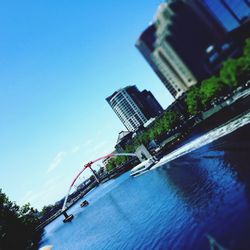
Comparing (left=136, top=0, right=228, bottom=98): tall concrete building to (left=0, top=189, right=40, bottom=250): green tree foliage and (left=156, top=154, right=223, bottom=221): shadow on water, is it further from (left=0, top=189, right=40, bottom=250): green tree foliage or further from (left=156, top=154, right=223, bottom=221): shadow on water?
(left=0, top=189, right=40, bottom=250): green tree foliage

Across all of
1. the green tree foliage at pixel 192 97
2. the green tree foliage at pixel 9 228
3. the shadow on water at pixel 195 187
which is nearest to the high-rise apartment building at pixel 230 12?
the green tree foliage at pixel 192 97

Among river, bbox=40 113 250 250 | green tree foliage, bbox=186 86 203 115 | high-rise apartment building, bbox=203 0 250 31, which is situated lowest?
river, bbox=40 113 250 250

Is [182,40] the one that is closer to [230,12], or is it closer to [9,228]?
[230,12]

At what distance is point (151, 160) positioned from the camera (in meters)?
61.9

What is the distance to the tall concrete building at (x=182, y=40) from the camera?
8.32 ft

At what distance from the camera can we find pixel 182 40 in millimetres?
2652

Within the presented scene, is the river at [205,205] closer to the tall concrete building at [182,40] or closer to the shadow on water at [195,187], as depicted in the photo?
the shadow on water at [195,187]

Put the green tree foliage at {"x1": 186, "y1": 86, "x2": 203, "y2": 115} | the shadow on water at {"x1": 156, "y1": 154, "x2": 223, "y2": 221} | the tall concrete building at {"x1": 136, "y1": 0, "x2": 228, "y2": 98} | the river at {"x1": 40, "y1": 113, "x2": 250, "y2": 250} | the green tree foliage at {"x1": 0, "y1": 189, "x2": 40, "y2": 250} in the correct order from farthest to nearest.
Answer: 1. the green tree foliage at {"x1": 0, "y1": 189, "x2": 40, "y2": 250}
2. the shadow on water at {"x1": 156, "y1": 154, "x2": 223, "y2": 221}
3. the river at {"x1": 40, "y1": 113, "x2": 250, "y2": 250}
4. the green tree foliage at {"x1": 186, "y1": 86, "x2": 203, "y2": 115}
5. the tall concrete building at {"x1": 136, "y1": 0, "x2": 228, "y2": 98}

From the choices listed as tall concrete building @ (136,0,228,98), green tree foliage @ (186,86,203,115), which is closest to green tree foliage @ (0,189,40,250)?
green tree foliage @ (186,86,203,115)

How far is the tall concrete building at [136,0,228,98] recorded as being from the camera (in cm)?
254

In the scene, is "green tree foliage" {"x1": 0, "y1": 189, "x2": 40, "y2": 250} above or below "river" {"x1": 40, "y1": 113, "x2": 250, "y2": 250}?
above

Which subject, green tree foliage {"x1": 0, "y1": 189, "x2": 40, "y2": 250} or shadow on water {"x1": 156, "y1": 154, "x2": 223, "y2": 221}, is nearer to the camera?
shadow on water {"x1": 156, "y1": 154, "x2": 223, "y2": 221}

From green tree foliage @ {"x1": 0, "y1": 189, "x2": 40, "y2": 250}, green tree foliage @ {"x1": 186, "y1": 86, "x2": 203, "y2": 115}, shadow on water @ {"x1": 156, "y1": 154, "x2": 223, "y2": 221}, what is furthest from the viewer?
green tree foliage @ {"x1": 0, "y1": 189, "x2": 40, "y2": 250}

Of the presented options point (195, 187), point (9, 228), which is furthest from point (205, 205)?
point (9, 228)
